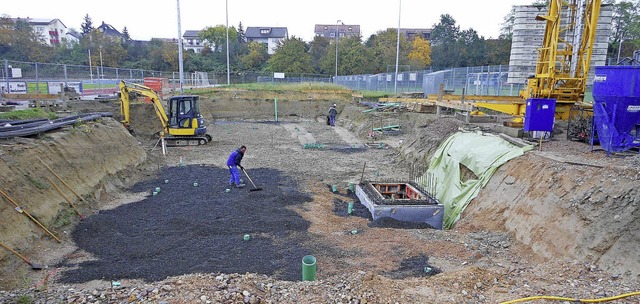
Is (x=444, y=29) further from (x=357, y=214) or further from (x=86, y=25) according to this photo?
(x=86, y=25)

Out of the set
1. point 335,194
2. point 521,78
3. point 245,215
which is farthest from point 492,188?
point 521,78

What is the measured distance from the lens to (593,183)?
281 inches

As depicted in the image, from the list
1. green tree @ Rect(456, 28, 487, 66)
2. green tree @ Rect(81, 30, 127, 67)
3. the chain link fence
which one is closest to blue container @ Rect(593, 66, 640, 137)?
the chain link fence

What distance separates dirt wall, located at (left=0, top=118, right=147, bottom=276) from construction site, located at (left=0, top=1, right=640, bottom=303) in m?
0.04

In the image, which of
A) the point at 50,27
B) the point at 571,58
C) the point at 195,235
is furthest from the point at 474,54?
the point at 50,27

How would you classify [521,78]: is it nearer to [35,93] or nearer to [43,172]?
[43,172]

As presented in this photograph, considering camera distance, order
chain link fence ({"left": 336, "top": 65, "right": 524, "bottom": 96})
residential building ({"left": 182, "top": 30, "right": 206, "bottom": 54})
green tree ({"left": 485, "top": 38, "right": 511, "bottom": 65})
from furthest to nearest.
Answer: residential building ({"left": 182, "top": 30, "right": 206, "bottom": 54}) → green tree ({"left": 485, "top": 38, "right": 511, "bottom": 65}) → chain link fence ({"left": 336, "top": 65, "right": 524, "bottom": 96})

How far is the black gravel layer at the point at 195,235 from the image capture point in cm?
685

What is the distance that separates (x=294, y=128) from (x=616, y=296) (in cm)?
2318

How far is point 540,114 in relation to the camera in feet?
Answer: 36.7

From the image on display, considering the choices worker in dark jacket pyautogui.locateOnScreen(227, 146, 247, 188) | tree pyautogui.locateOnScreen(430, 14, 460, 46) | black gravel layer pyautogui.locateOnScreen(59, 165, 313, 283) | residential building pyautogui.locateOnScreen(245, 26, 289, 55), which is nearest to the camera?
black gravel layer pyautogui.locateOnScreen(59, 165, 313, 283)

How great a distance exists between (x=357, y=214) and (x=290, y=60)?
46162 mm

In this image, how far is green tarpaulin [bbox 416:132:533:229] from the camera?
10.0 meters

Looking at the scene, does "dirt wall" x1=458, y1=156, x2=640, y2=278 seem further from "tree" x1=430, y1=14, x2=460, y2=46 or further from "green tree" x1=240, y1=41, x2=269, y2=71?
"tree" x1=430, y1=14, x2=460, y2=46
